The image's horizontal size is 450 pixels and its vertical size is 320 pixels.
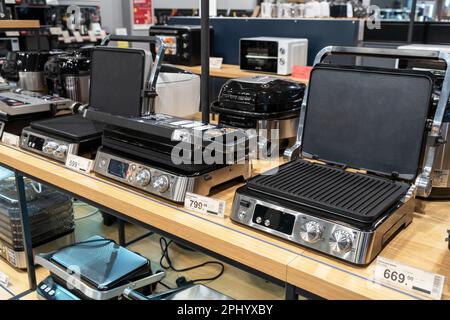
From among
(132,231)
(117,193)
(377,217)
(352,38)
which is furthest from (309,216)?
(352,38)

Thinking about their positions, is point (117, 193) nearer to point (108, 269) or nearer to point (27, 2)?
point (108, 269)

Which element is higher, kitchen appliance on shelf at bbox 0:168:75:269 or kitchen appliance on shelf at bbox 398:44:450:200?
kitchen appliance on shelf at bbox 398:44:450:200

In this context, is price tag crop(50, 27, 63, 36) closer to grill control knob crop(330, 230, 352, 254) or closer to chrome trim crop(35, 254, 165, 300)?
chrome trim crop(35, 254, 165, 300)

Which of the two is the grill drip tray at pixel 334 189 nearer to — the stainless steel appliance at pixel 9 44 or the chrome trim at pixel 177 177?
the chrome trim at pixel 177 177

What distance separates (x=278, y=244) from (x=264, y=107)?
59cm

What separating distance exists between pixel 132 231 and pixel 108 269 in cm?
98

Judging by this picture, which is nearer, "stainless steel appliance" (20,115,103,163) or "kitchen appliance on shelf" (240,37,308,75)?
"stainless steel appliance" (20,115,103,163)

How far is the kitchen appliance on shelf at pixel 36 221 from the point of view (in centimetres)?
216

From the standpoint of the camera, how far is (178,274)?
2.27 meters

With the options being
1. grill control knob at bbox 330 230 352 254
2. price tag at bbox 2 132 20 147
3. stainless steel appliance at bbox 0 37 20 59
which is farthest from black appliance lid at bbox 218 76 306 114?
stainless steel appliance at bbox 0 37 20 59

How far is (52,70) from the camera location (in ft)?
6.82

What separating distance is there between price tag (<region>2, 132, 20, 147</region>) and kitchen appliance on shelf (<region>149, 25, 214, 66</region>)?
5.27 feet

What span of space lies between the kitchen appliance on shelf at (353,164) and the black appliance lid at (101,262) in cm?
81

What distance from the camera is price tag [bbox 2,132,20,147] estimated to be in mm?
1770
